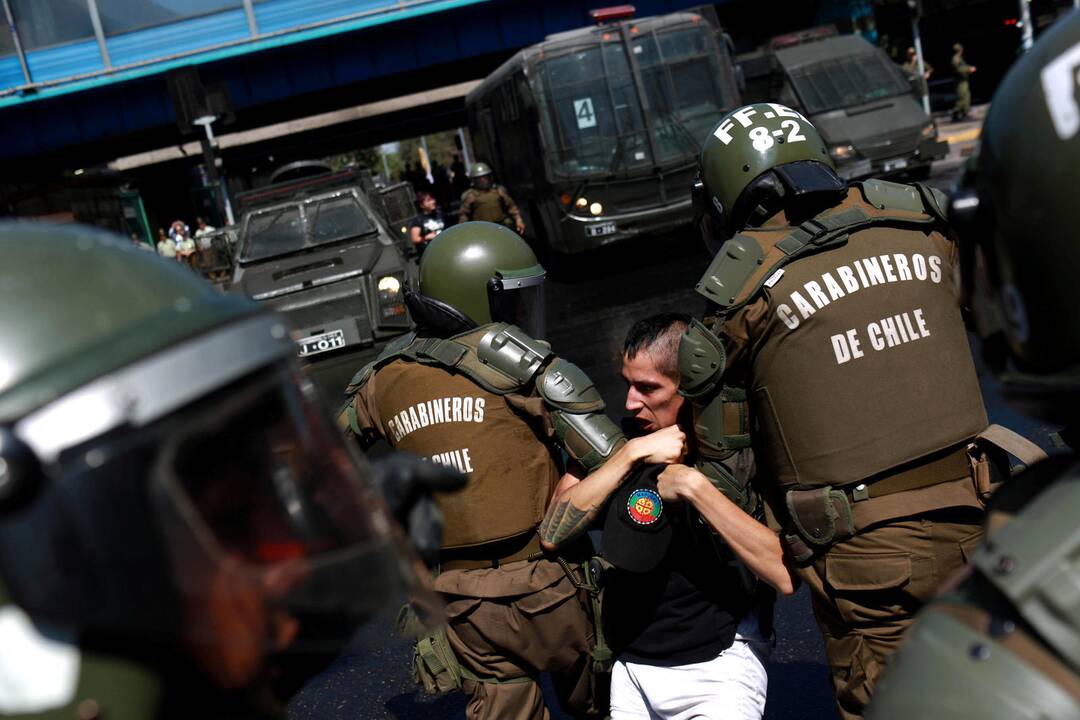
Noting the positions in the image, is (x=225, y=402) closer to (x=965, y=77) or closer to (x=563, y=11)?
(x=563, y=11)

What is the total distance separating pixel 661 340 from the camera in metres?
3.01

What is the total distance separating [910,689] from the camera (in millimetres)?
1232

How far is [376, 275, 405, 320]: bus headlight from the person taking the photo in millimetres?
8977

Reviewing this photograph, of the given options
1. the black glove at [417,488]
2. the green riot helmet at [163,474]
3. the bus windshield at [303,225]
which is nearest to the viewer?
the green riot helmet at [163,474]

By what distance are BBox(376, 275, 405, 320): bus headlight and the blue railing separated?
48.2 ft

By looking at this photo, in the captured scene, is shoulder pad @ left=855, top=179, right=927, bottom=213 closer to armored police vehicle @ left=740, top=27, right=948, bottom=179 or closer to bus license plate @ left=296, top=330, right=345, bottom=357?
bus license plate @ left=296, top=330, right=345, bottom=357

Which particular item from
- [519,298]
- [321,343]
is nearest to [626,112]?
[321,343]

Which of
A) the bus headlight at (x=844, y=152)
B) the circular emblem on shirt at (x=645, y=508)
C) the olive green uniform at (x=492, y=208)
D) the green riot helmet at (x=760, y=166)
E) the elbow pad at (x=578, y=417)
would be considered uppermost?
the green riot helmet at (x=760, y=166)

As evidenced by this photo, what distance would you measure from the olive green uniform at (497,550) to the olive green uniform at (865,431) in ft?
2.36

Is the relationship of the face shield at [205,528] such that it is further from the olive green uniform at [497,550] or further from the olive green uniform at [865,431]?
the olive green uniform at [497,550]

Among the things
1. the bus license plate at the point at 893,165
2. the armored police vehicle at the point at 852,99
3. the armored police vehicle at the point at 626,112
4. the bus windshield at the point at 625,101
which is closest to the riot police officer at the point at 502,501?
the armored police vehicle at the point at 626,112

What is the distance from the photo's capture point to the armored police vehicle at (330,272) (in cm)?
880

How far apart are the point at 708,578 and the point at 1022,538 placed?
1.67 meters

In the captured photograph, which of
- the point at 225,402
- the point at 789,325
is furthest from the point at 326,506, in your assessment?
the point at 789,325
